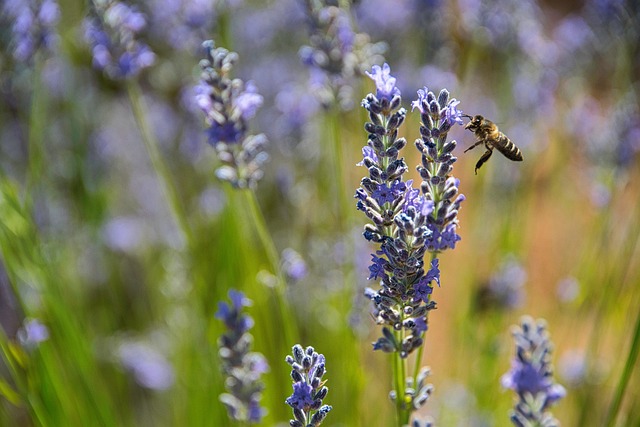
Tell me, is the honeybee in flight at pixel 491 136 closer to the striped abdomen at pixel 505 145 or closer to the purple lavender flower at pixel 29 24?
the striped abdomen at pixel 505 145

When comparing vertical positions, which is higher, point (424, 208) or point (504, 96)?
point (504, 96)

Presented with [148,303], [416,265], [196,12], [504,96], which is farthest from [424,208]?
[148,303]

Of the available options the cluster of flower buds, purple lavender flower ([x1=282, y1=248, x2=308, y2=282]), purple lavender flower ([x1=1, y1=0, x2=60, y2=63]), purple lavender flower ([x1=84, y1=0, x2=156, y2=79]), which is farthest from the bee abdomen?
purple lavender flower ([x1=1, y1=0, x2=60, y2=63])

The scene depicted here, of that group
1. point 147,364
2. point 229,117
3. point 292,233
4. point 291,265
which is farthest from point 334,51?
point 147,364

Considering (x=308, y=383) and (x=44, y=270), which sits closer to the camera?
(x=308, y=383)

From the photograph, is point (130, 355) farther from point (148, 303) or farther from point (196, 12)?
point (196, 12)

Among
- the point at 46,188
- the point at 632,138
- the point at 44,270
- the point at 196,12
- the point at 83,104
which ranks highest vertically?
the point at 83,104

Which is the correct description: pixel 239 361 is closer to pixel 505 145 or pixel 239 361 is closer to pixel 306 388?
pixel 306 388
